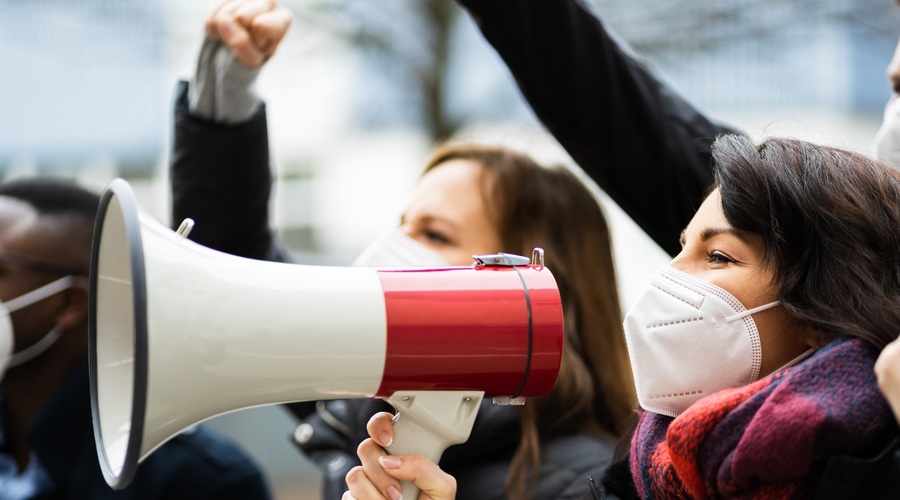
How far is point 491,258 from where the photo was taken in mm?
1953

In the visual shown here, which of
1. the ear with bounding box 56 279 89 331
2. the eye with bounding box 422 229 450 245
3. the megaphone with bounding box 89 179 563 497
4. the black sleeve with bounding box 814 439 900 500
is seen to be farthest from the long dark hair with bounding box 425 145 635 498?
the ear with bounding box 56 279 89 331

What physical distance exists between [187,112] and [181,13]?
6.27 meters

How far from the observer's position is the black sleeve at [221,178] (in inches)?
112

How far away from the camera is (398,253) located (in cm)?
277

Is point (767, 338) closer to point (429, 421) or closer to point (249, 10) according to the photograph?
point (429, 421)

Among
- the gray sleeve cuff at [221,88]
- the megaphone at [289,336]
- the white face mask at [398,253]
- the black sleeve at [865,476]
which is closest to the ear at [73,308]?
the gray sleeve cuff at [221,88]

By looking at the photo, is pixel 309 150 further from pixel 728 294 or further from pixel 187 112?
pixel 728 294

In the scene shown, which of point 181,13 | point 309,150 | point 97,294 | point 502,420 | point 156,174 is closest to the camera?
point 97,294

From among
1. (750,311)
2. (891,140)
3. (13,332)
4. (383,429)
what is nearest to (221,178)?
(13,332)

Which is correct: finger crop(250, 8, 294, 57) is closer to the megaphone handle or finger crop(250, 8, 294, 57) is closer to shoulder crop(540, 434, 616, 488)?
the megaphone handle

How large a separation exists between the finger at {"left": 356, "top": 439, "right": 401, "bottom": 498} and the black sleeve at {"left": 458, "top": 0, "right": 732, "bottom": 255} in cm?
103

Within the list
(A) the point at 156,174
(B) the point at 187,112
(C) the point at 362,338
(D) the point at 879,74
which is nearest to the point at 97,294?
(C) the point at 362,338

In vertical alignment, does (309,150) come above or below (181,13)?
below

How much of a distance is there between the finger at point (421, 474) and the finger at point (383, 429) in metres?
0.03
